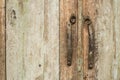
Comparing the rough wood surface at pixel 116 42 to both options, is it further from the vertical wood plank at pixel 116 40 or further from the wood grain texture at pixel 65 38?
the wood grain texture at pixel 65 38

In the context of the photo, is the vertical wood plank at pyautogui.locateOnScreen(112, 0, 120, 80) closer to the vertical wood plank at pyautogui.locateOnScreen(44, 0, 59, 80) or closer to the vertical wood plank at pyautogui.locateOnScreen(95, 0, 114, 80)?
the vertical wood plank at pyautogui.locateOnScreen(95, 0, 114, 80)

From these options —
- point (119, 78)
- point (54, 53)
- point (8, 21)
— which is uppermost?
point (8, 21)

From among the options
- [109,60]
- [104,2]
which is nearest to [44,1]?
[104,2]

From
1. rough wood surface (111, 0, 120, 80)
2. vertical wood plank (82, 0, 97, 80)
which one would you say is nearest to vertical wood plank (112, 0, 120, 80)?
rough wood surface (111, 0, 120, 80)

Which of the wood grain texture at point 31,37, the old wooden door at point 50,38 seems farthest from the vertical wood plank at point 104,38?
the wood grain texture at point 31,37

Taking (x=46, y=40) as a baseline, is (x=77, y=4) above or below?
above

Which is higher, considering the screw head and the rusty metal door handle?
the screw head

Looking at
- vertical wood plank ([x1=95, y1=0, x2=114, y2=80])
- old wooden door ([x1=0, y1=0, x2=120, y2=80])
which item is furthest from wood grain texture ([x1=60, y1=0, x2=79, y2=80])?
vertical wood plank ([x1=95, y1=0, x2=114, y2=80])

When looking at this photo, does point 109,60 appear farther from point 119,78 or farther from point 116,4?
point 116,4

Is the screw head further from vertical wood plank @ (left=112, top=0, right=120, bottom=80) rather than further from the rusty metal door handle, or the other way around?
→ vertical wood plank @ (left=112, top=0, right=120, bottom=80)
